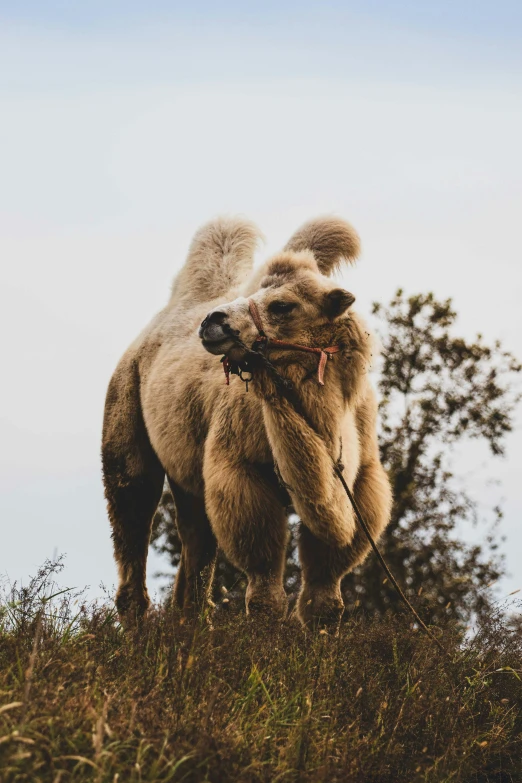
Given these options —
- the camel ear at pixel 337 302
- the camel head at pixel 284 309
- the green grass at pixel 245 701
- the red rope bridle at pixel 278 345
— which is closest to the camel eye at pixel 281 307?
the camel head at pixel 284 309

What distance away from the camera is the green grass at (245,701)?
137 inches

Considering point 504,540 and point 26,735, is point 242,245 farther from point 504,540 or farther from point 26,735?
point 504,540

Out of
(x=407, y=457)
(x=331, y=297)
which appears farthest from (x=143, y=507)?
(x=407, y=457)

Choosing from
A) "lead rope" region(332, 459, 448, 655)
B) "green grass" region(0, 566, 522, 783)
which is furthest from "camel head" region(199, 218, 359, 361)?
"green grass" region(0, 566, 522, 783)

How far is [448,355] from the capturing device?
19484 mm

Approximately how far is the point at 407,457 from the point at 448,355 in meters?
2.33

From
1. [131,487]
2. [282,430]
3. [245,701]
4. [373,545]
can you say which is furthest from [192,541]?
[245,701]

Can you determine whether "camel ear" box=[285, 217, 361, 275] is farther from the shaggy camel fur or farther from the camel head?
the camel head

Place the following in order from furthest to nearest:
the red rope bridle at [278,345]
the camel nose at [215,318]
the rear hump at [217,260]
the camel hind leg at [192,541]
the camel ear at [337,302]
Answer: the rear hump at [217,260] < the camel hind leg at [192,541] < the camel ear at [337,302] < the red rope bridle at [278,345] < the camel nose at [215,318]

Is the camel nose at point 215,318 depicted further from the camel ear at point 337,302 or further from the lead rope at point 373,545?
the lead rope at point 373,545

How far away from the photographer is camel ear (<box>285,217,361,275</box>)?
7.62 metres

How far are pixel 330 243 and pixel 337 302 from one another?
141cm

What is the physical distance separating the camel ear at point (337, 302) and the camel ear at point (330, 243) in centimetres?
129

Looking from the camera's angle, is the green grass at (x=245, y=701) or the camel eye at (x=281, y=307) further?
the camel eye at (x=281, y=307)
